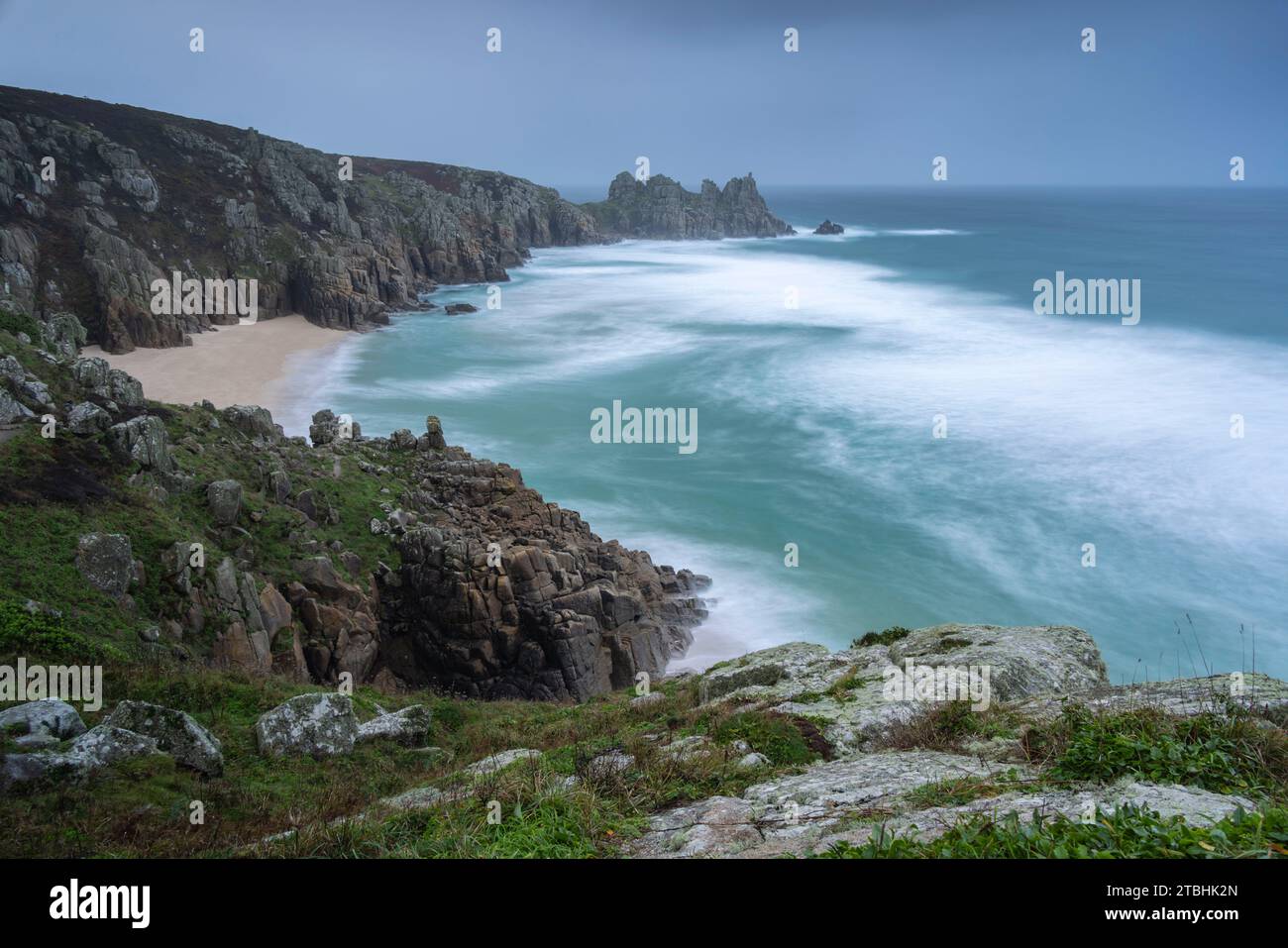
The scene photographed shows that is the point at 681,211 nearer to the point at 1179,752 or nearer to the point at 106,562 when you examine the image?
the point at 106,562

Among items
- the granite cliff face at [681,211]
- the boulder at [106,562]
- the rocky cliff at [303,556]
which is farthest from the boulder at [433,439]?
the granite cliff face at [681,211]

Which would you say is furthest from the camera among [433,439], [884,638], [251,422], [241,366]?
[241,366]

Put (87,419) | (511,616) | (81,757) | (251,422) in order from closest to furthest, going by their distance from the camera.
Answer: (81,757)
(87,419)
(511,616)
(251,422)

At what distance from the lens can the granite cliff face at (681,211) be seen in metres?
136

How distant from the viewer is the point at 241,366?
48125 millimetres

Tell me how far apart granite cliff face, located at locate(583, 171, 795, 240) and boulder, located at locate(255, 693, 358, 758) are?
125 meters

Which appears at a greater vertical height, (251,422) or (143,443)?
(251,422)

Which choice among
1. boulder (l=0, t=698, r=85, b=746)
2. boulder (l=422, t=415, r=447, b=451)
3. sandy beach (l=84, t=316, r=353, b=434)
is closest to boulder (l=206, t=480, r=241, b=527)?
boulder (l=422, t=415, r=447, b=451)

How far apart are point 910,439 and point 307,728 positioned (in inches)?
1460

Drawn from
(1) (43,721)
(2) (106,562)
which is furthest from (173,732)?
(2) (106,562)

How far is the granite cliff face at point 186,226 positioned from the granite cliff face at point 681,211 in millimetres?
46687

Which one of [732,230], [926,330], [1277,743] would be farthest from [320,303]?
[732,230]
